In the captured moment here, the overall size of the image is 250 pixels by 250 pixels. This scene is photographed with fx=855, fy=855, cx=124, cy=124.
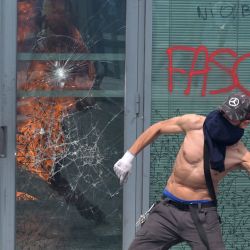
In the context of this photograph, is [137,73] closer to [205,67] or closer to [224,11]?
[205,67]

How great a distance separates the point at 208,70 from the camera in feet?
22.7

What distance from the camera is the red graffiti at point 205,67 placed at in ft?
22.6

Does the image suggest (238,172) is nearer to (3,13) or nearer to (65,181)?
(65,181)

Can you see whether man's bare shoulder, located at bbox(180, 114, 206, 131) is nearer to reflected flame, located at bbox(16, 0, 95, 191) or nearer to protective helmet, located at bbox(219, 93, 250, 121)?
protective helmet, located at bbox(219, 93, 250, 121)

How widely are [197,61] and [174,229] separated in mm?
1774

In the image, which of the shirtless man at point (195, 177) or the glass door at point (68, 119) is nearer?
the shirtless man at point (195, 177)

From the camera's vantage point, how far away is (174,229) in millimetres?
5617

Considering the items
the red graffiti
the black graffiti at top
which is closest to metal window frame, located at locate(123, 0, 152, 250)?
the red graffiti

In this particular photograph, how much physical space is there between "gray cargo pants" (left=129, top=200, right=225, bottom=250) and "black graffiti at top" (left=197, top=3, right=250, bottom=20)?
190 cm

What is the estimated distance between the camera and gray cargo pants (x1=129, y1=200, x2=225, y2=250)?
5.56 metres

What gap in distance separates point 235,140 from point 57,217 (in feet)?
6.61

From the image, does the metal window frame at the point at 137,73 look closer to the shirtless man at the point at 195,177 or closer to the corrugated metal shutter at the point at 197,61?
the corrugated metal shutter at the point at 197,61

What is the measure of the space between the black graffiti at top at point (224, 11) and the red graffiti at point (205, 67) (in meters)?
0.27

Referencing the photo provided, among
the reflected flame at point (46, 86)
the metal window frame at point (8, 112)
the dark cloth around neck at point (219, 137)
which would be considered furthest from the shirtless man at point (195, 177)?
the metal window frame at point (8, 112)
